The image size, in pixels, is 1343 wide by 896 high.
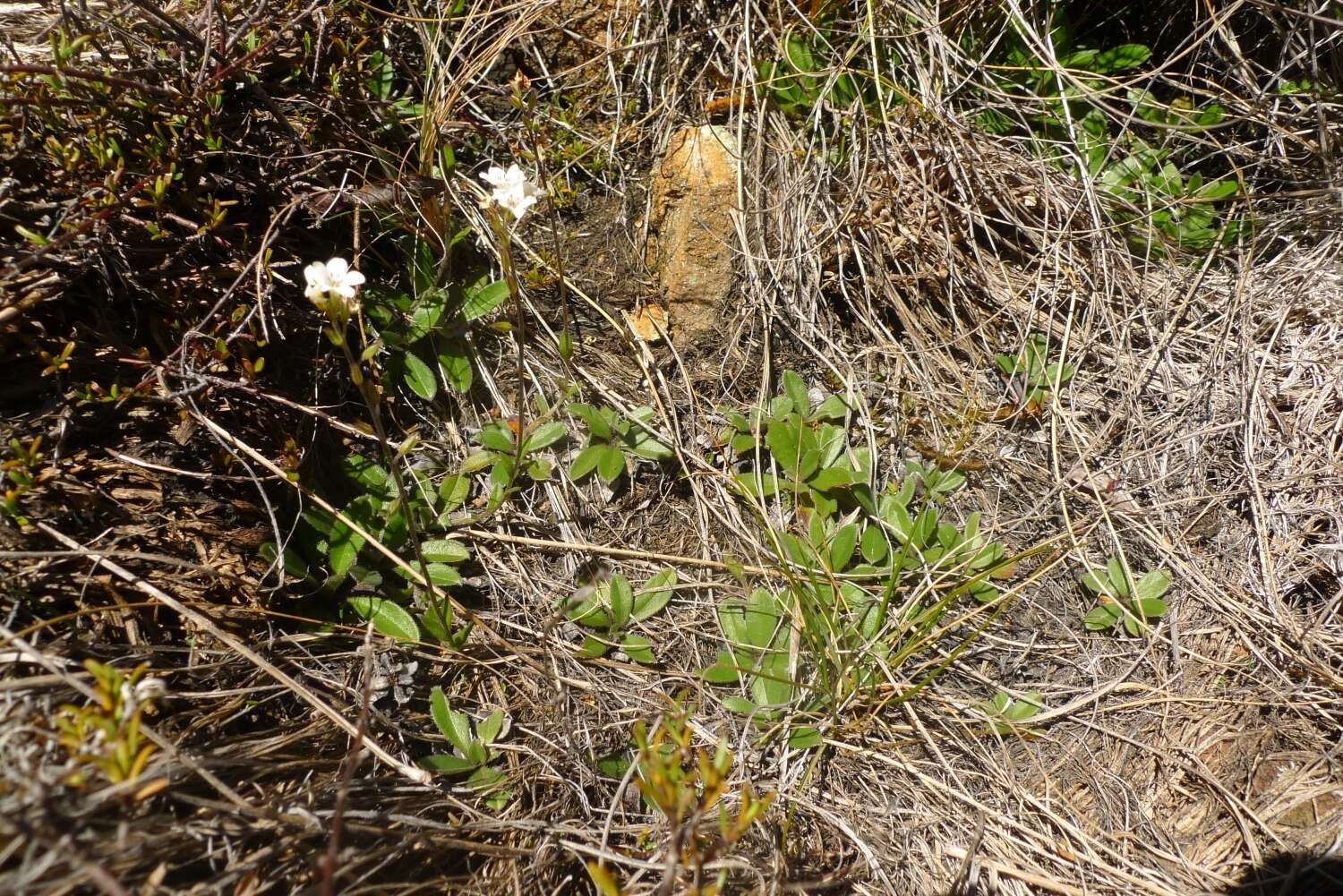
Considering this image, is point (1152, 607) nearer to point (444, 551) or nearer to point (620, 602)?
point (620, 602)

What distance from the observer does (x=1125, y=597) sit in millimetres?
1968

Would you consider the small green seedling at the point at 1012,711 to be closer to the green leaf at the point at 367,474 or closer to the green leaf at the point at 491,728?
the green leaf at the point at 491,728

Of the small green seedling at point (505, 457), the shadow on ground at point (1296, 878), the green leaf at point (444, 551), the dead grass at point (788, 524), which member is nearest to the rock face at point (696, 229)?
the dead grass at point (788, 524)

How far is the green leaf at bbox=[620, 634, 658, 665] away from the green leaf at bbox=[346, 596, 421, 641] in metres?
0.49

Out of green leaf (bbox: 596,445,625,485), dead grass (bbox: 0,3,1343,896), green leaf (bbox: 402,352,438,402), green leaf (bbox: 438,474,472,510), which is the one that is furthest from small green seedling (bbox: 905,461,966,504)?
green leaf (bbox: 402,352,438,402)

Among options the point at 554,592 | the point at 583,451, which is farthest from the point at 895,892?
the point at 583,451

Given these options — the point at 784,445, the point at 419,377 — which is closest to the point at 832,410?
the point at 784,445

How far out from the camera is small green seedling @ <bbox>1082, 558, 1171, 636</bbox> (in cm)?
194

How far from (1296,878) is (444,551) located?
2.07m

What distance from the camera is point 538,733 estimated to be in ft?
5.70

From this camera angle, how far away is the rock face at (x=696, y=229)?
2143 mm

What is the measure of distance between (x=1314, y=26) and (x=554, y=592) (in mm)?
2576

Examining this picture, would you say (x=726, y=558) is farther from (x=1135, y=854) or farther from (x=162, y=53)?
(x=162, y=53)

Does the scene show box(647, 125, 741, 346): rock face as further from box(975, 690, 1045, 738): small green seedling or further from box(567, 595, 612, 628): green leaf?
box(975, 690, 1045, 738): small green seedling
